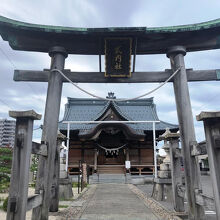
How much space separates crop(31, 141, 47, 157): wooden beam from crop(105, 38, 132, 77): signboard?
2736 mm

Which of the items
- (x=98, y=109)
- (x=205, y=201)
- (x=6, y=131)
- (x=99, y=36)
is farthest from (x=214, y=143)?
(x=6, y=131)

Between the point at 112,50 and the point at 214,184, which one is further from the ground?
the point at 112,50

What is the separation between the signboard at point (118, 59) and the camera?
229 inches

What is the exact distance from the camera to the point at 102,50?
235 inches

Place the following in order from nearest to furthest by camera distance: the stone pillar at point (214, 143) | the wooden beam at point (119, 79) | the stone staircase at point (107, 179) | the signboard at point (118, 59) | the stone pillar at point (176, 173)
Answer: the stone pillar at point (214, 143)
the wooden beam at point (119, 79)
the signboard at point (118, 59)
the stone pillar at point (176, 173)
the stone staircase at point (107, 179)

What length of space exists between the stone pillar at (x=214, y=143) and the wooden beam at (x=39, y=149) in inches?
134

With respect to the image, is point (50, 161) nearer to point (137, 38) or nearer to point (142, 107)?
point (137, 38)

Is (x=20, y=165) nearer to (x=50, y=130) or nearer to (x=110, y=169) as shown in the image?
(x=50, y=130)

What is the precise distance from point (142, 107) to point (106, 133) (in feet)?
28.8

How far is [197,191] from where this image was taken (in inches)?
183

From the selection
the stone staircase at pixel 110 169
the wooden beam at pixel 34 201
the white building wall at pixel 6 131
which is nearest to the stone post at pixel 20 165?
the wooden beam at pixel 34 201

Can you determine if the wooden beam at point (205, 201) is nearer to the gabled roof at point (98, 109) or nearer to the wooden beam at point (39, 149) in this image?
the wooden beam at point (39, 149)

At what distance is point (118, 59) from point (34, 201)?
438 centimetres

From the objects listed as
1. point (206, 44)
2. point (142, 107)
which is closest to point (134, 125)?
point (142, 107)
